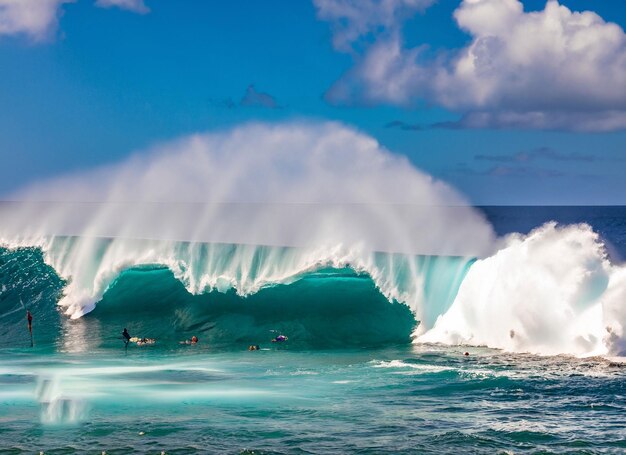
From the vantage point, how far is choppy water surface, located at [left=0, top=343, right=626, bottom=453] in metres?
14.8

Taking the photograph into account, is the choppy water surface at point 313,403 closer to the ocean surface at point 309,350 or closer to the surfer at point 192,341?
the ocean surface at point 309,350

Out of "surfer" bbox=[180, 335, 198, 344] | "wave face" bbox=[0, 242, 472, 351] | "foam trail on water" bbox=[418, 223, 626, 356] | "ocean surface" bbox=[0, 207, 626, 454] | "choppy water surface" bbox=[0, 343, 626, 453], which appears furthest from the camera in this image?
"wave face" bbox=[0, 242, 472, 351]

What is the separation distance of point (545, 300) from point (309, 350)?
7.03 m

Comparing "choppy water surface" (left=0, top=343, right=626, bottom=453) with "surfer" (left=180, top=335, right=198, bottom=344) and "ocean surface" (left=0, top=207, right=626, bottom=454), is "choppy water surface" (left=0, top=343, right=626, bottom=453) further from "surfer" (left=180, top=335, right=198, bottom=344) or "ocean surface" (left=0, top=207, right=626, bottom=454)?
"surfer" (left=180, top=335, right=198, bottom=344)

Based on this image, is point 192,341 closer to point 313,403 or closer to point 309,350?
point 309,350

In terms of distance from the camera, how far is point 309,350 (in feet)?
84.2

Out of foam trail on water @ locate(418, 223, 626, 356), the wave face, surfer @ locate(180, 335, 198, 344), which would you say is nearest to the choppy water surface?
foam trail on water @ locate(418, 223, 626, 356)

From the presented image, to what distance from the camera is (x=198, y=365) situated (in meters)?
22.9

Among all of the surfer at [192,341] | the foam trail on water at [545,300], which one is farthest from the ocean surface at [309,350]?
the surfer at [192,341]

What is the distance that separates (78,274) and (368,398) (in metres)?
19.2

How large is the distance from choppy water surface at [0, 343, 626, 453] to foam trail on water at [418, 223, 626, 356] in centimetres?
141

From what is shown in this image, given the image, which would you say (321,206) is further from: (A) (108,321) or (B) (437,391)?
(B) (437,391)

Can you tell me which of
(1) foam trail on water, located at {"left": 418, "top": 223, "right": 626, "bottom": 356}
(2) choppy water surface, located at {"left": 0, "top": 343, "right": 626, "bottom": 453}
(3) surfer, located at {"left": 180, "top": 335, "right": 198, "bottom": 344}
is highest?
(1) foam trail on water, located at {"left": 418, "top": 223, "right": 626, "bottom": 356}

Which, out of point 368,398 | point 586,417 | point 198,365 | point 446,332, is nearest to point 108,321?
point 198,365
